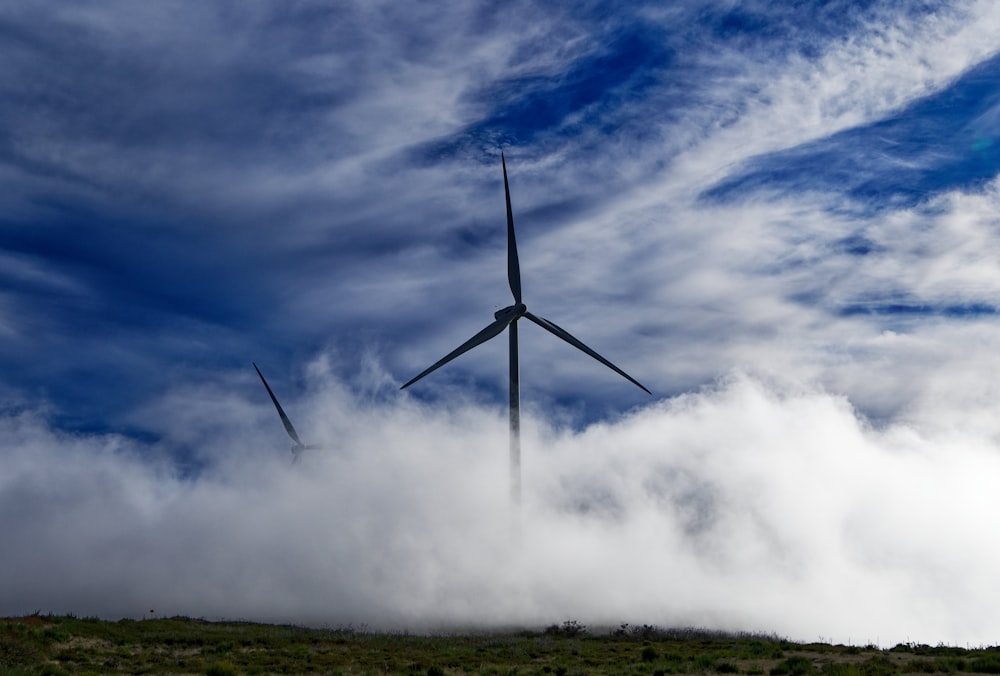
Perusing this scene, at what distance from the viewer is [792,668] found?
52.2m

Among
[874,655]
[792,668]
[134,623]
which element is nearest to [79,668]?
[134,623]

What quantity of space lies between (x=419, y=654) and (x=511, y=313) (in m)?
43.8

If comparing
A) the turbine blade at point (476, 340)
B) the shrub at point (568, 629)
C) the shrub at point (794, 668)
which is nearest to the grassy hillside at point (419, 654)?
the shrub at point (794, 668)

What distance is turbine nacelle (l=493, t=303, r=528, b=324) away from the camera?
102 meters

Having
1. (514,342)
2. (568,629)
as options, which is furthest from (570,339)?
(568,629)

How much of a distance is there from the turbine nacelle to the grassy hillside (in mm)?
37284

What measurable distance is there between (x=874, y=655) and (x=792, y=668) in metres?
8.67

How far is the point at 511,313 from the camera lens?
102 meters

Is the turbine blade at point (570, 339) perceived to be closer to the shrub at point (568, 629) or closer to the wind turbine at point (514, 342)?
the wind turbine at point (514, 342)

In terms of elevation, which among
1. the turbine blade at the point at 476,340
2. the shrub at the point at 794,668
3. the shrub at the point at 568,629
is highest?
the turbine blade at the point at 476,340

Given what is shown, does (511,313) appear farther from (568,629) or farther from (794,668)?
(794,668)

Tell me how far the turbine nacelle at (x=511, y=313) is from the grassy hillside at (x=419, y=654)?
37284 mm

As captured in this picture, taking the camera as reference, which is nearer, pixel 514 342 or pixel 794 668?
pixel 794 668

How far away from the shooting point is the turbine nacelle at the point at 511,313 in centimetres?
10181
